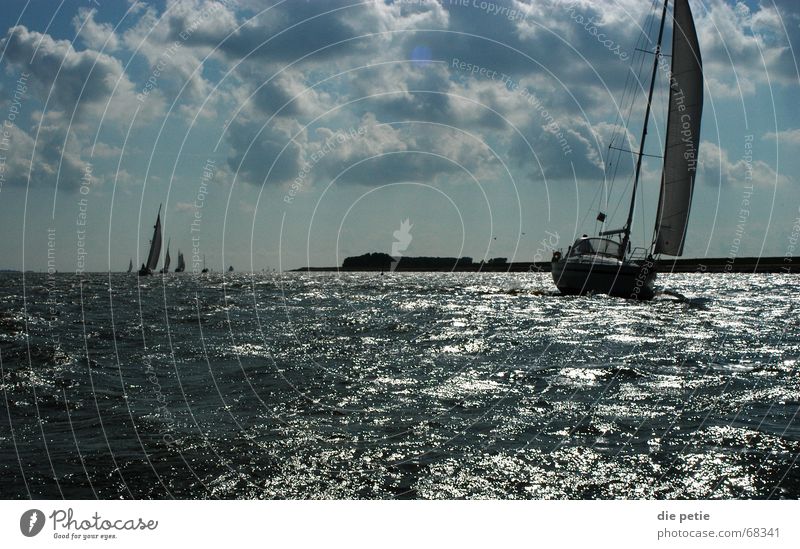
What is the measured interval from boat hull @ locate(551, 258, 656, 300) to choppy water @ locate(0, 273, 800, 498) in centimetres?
2066

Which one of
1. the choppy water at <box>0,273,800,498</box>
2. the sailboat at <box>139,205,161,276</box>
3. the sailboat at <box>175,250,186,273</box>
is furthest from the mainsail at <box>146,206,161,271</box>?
the choppy water at <box>0,273,800,498</box>

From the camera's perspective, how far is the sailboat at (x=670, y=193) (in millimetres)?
45844

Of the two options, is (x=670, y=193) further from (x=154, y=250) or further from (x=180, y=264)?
(x=180, y=264)

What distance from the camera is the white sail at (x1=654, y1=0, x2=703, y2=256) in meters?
45.8

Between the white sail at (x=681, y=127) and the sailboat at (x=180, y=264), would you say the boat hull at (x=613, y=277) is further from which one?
the sailboat at (x=180, y=264)

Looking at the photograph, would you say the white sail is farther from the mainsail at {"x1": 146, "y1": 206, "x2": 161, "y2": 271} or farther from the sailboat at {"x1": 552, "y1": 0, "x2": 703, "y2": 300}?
the mainsail at {"x1": 146, "y1": 206, "x2": 161, "y2": 271}

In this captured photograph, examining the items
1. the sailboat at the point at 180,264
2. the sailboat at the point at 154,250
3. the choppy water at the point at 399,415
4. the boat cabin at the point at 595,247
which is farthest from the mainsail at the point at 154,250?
the choppy water at the point at 399,415

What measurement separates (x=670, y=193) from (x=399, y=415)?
130ft

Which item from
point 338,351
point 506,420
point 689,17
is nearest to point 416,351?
point 338,351

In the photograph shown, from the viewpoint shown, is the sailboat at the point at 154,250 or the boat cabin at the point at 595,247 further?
the sailboat at the point at 154,250

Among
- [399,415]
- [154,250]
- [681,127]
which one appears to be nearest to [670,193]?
[681,127]

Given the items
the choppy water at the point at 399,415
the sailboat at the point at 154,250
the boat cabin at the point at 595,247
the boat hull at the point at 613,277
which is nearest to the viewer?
the choppy water at the point at 399,415
